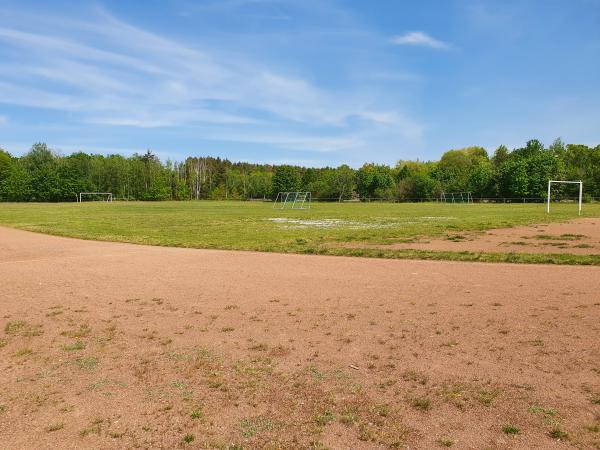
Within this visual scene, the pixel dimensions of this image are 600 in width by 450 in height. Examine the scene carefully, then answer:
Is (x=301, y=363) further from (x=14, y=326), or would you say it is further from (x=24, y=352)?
(x=14, y=326)

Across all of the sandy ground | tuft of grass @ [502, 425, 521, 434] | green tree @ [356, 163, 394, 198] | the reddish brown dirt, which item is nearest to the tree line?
green tree @ [356, 163, 394, 198]

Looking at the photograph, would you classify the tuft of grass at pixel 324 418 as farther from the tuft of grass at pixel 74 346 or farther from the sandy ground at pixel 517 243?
the sandy ground at pixel 517 243

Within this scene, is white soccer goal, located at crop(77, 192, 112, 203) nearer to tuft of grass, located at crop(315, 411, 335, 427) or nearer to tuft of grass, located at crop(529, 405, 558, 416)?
tuft of grass, located at crop(315, 411, 335, 427)

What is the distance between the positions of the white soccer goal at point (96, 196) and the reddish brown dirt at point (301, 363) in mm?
103077

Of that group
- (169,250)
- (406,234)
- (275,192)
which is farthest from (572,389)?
(275,192)

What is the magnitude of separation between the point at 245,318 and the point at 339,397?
3303 mm

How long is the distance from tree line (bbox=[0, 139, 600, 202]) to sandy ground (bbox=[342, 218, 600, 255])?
73.4m

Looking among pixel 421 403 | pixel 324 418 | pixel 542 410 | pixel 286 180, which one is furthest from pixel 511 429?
pixel 286 180

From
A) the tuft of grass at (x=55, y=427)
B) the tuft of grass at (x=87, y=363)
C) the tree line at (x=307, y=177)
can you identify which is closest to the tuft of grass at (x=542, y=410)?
the tuft of grass at (x=55, y=427)

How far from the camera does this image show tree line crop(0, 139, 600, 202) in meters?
93.3

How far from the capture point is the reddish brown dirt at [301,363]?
4.28m

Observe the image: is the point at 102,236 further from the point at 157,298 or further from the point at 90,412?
the point at 90,412

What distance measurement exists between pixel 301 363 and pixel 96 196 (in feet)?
389

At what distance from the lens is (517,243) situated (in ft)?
62.5
